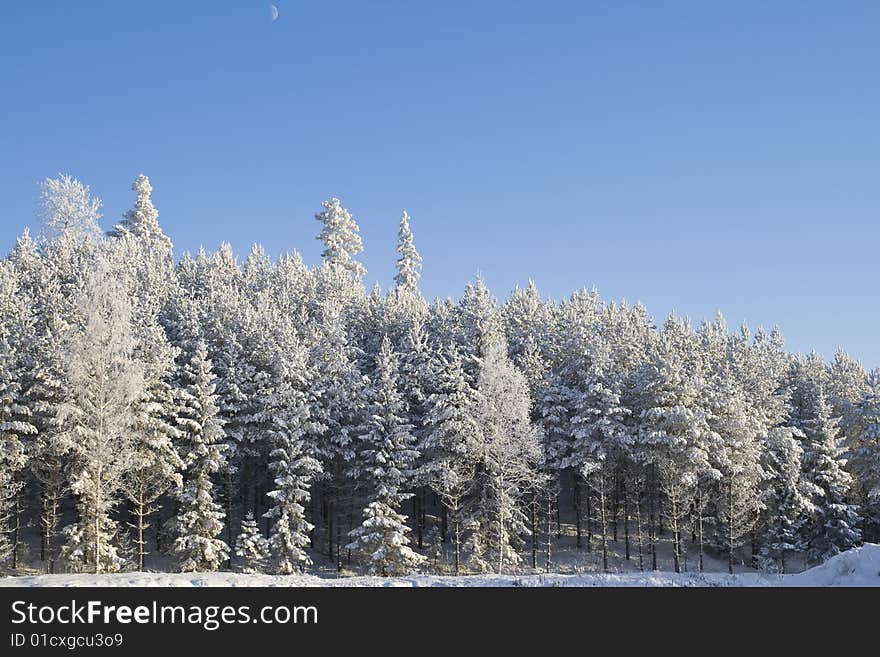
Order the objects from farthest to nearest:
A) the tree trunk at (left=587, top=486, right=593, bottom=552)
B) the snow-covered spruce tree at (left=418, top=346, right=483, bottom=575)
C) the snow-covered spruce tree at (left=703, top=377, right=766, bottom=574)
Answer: the tree trunk at (left=587, top=486, right=593, bottom=552), the snow-covered spruce tree at (left=703, top=377, right=766, bottom=574), the snow-covered spruce tree at (left=418, top=346, right=483, bottom=575)

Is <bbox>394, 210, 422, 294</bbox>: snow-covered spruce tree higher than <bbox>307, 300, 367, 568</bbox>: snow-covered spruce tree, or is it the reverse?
<bbox>394, 210, 422, 294</bbox>: snow-covered spruce tree

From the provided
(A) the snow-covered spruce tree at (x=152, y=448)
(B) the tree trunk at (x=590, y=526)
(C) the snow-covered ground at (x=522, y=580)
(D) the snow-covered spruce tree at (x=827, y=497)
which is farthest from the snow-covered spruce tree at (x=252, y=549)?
(D) the snow-covered spruce tree at (x=827, y=497)

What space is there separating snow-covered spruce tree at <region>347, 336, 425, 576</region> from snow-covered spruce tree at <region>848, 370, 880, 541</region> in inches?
1441

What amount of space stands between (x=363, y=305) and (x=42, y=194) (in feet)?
176

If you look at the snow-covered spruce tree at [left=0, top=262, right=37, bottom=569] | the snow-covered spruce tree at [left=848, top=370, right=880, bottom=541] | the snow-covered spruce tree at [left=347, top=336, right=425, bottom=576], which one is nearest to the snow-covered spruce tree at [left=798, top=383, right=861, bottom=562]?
the snow-covered spruce tree at [left=848, top=370, right=880, bottom=541]

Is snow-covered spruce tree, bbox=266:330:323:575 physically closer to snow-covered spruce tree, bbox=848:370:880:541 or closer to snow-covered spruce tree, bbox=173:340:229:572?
snow-covered spruce tree, bbox=173:340:229:572

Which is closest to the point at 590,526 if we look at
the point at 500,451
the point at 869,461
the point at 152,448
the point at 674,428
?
the point at 674,428

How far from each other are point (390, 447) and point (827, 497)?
34.0 metres

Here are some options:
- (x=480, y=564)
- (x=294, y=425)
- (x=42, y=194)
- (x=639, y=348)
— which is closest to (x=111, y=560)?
(x=294, y=425)

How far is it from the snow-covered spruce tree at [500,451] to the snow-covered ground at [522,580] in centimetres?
1561

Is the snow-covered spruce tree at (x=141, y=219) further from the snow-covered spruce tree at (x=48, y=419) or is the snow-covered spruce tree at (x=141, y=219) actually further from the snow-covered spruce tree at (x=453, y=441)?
the snow-covered spruce tree at (x=453, y=441)

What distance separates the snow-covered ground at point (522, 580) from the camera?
19.8m

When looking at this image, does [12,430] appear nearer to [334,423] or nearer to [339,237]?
[334,423]

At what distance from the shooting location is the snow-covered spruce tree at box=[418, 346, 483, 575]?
42.2 m
